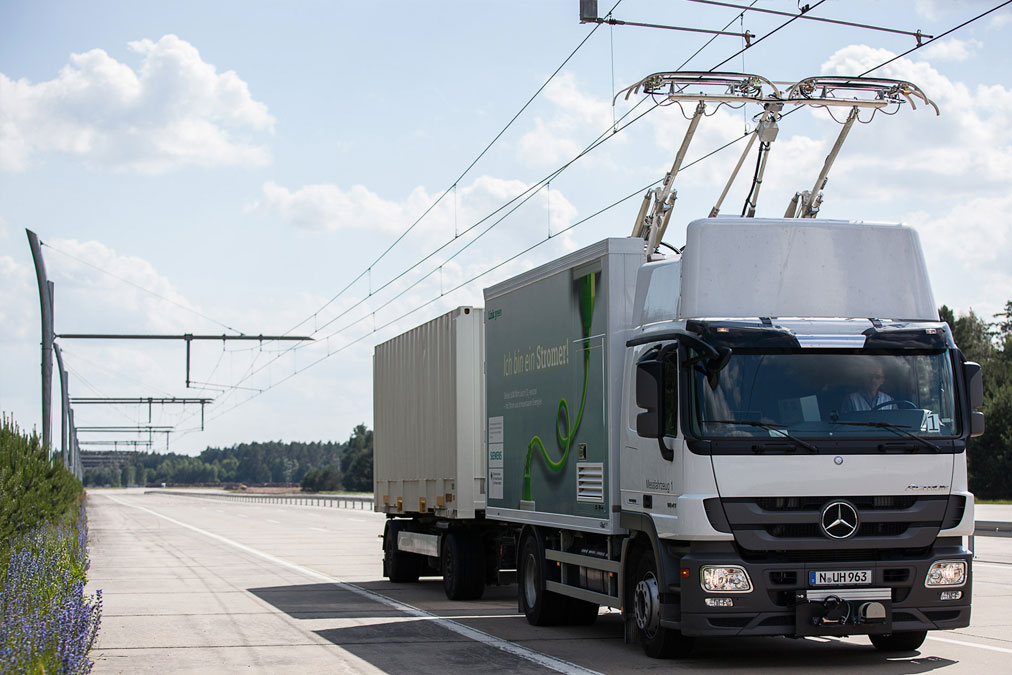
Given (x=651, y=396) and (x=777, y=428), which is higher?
(x=651, y=396)

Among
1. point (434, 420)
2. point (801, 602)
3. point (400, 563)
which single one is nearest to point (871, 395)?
point (801, 602)

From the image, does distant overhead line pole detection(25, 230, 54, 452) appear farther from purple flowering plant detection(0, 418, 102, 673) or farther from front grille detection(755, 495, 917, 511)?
front grille detection(755, 495, 917, 511)

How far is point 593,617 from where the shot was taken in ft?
46.3

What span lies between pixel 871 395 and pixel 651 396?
70.1 inches

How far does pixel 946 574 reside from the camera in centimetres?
1052

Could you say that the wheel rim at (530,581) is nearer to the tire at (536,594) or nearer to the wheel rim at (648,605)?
the tire at (536,594)

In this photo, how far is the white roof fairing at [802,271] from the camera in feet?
35.8

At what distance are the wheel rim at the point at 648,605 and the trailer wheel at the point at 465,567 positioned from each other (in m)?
5.99

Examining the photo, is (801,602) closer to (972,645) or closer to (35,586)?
(972,645)

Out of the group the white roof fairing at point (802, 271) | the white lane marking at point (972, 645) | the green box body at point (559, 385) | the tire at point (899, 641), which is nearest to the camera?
the white roof fairing at point (802, 271)

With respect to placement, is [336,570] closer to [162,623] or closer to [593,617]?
[162,623]

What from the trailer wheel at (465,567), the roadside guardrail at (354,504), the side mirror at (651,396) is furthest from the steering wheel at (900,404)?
the roadside guardrail at (354,504)

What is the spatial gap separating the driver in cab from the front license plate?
1.30 meters

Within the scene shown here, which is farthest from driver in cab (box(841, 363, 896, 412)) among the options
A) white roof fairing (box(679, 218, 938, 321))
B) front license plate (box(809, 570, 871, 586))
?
front license plate (box(809, 570, 871, 586))
